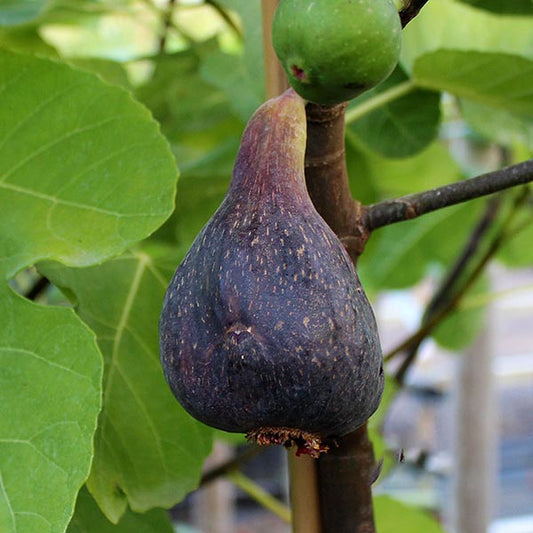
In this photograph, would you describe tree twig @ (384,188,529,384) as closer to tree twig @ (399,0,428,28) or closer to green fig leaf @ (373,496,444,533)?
green fig leaf @ (373,496,444,533)

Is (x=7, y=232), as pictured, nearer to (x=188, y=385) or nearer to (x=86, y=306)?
(x=86, y=306)

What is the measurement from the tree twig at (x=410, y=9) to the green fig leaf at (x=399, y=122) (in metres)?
0.31

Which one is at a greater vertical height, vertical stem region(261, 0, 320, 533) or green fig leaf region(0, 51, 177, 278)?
green fig leaf region(0, 51, 177, 278)

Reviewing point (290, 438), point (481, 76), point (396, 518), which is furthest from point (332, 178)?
point (396, 518)

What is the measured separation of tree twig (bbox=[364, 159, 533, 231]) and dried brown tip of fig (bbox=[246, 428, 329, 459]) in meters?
0.14

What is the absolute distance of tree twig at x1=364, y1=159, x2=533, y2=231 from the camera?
1.51 ft

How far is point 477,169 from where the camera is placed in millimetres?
1350

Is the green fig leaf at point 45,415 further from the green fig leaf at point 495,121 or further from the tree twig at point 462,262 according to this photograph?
the tree twig at point 462,262

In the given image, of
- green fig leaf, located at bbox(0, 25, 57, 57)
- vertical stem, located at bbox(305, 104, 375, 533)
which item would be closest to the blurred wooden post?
green fig leaf, located at bbox(0, 25, 57, 57)

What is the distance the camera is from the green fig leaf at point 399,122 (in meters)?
0.74

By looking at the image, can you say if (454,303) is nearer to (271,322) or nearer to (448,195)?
(448,195)

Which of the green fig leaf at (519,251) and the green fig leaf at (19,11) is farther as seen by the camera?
the green fig leaf at (519,251)

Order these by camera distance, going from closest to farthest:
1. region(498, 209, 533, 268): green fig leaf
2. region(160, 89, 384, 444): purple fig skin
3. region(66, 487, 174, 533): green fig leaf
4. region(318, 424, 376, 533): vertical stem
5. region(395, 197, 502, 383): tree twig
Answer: region(160, 89, 384, 444): purple fig skin → region(318, 424, 376, 533): vertical stem → region(66, 487, 174, 533): green fig leaf → region(395, 197, 502, 383): tree twig → region(498, 209, 533, 268): green fig leaf

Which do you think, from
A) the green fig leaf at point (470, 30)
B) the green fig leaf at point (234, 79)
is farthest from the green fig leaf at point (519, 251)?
the green fig leaf at point (234, 79)
